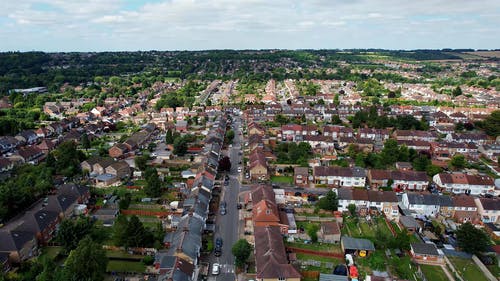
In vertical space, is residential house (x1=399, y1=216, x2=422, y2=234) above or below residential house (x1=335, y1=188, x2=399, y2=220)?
below

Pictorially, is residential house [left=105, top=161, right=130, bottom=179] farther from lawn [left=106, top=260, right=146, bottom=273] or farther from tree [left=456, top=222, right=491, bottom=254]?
tree [left=456, top=222, right=491, bottom=254]

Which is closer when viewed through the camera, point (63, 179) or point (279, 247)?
point (279, 247)

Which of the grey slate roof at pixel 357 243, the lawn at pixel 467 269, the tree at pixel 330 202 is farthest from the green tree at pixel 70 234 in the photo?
the lawn at pixel 467 269

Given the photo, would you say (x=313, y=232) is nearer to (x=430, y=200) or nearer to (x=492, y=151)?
(x=430, y=200)

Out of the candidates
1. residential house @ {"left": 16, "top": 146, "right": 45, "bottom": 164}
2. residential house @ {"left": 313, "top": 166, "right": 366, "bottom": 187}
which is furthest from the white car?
residential house @ {"left": 16, "top": 146, "right": 45, "bottom": 164}

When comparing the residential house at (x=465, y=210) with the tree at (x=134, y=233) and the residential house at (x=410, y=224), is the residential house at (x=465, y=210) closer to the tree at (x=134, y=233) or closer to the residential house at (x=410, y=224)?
the residential house at (x=410, y=224)

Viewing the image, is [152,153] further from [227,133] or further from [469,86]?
[469,86]

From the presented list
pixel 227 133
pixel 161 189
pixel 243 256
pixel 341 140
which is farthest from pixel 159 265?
pixel 341 140
